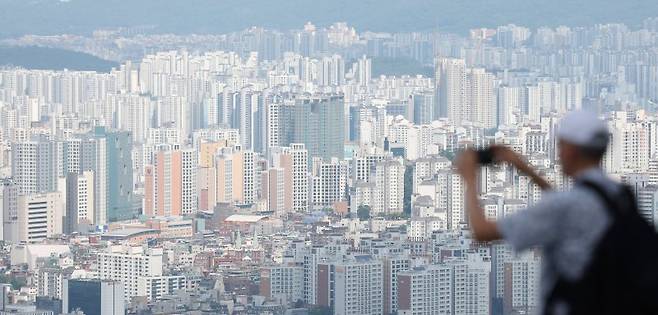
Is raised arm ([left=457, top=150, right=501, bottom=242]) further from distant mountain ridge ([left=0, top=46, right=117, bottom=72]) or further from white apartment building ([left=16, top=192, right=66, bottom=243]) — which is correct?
distant mountain ridge ([left=0, top=46, right=117, bottom=72])

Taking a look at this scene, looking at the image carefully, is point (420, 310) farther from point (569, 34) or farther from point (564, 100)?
point (569, 34)

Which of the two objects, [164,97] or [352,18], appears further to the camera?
[352,18]

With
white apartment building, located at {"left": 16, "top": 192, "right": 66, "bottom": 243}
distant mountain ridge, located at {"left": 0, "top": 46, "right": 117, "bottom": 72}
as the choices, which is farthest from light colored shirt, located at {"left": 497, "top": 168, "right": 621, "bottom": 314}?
distant mountain ridge, located at {"left": 0, "top": 46, "right": 117, "bottom": 72}

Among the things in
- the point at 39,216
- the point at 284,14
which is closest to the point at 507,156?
the point at 39,216

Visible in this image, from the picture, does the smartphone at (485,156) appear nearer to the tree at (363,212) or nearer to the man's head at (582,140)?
the man's head at (582,140)

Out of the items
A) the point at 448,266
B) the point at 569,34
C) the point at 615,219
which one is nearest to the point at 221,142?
the point at 569,34

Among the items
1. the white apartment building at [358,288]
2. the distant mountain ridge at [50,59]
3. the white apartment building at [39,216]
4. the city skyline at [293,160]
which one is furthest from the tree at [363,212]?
the distant mountain ridge at [50,59]

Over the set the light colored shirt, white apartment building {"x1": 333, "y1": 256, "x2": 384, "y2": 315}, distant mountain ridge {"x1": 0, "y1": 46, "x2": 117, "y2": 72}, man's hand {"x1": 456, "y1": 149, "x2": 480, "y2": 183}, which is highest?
distant mountain ridge {"x1": 0, "y1": 46, "x2": 117, "y2": 72}
